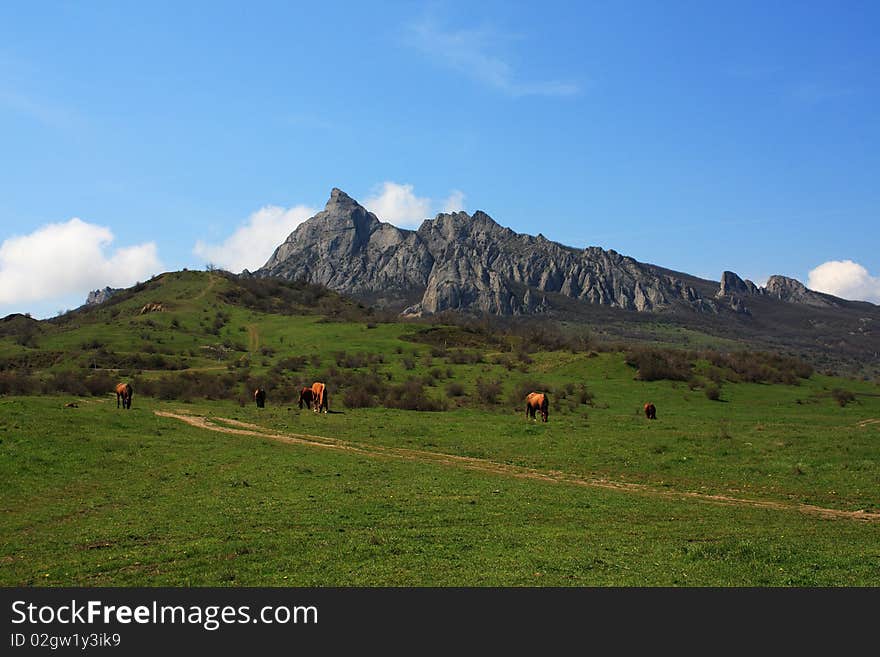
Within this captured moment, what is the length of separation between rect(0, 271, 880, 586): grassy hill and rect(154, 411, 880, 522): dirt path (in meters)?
0.16

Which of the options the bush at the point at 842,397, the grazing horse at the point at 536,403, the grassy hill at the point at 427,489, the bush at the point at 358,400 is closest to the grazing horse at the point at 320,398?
the grassy hill at the point at 427,489

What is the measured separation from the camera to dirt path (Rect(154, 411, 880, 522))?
22.0m

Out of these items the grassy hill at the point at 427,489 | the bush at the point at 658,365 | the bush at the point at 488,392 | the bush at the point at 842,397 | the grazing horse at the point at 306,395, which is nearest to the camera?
the grassy hill at the point at 427,489

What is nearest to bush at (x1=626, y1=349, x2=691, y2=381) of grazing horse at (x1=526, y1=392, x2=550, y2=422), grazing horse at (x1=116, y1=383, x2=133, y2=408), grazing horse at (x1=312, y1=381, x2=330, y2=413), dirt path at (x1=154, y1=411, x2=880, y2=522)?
grazing horse at (x1=526, y1=392, x2=550, y2=422)

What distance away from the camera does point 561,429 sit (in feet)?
138

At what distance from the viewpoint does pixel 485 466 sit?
101 ft

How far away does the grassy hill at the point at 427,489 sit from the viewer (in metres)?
13.3

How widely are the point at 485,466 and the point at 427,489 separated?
7.89 metres

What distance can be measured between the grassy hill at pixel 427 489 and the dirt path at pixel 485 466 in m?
0.16

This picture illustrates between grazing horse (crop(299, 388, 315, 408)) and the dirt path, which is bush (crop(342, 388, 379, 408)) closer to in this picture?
grazing horse (crop(299, 388, 315, 408))

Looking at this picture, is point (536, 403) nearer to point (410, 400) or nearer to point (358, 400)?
point (410, 400)

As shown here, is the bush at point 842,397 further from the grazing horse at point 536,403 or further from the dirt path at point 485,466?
the dirt path at point 485,466
